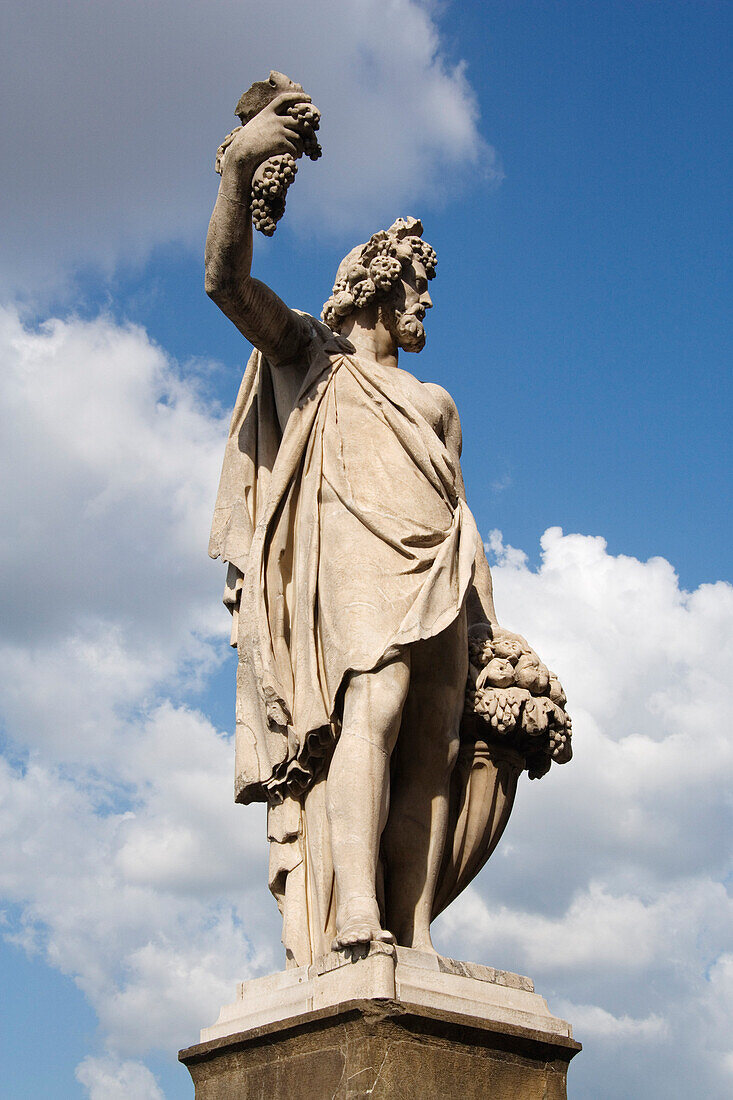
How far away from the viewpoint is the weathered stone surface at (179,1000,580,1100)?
19.8ft

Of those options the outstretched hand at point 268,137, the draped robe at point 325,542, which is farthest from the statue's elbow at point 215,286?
the draped robe at point 325,542

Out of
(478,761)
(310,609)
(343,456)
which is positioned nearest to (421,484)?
(343,456)

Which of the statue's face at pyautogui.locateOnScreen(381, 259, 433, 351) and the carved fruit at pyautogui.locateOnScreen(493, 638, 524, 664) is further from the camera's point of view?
the statue's face at pyautogui.locateOnScreen(381, 259, 433, 351)

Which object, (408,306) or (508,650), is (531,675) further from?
(408,306)

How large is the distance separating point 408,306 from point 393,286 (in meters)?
0.15

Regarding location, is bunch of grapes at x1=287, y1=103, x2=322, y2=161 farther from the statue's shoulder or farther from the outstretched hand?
the statue's shoulder

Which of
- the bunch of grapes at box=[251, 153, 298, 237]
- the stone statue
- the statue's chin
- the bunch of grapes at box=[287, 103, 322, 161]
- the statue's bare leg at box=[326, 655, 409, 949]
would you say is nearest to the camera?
the statue's bare leg at box=[326, 655, 409, 949]

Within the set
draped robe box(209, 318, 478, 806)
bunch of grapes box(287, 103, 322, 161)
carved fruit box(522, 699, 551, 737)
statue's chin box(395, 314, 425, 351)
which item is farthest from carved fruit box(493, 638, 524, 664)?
bunch of grapes box(287, 103, 322, 161)

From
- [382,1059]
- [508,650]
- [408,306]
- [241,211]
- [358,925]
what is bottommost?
[382,1059]

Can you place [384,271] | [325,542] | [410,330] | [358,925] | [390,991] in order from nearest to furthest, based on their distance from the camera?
[390,991], [358,925], [325,542], [384,271], [410,330]

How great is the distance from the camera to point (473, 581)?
835cm

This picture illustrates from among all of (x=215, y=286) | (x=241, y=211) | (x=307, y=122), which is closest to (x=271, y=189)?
(x=241, y=211)

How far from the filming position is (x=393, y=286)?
8.45 meters

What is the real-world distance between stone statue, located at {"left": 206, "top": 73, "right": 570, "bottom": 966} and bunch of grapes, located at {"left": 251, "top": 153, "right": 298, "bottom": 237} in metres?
0.01
